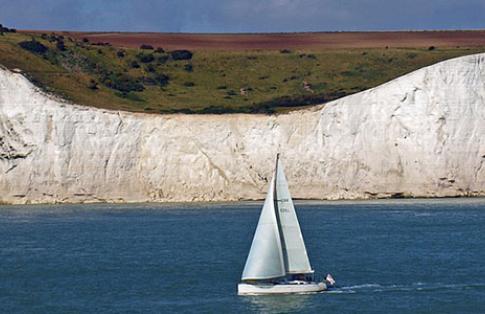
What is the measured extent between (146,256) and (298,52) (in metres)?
64.2

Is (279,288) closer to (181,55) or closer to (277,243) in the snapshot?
(277,243)

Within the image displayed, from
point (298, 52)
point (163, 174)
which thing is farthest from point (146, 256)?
point (298, 52)

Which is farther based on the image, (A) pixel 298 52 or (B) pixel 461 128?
(A) pixel 298 52

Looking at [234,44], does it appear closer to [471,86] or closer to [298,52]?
[298,52]

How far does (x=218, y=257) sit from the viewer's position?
59.5 m

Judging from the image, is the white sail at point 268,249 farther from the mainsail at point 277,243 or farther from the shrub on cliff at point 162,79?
the shrub on cliff at point 162,79

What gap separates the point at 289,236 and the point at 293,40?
276ft

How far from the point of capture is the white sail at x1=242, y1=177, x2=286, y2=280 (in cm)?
4712

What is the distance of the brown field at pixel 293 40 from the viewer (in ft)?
410

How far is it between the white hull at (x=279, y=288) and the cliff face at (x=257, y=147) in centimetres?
4033

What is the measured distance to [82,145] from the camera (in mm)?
→ 90062

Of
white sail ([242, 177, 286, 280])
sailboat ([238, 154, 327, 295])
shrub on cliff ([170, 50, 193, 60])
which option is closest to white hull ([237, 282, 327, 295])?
sailboat ([238, 154, 327, 295])

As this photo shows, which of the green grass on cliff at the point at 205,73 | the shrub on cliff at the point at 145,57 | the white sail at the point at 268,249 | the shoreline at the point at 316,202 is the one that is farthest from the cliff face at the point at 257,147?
the white sail at the point at 268,249

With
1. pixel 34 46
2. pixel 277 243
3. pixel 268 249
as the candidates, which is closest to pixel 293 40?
pixel 34 46
